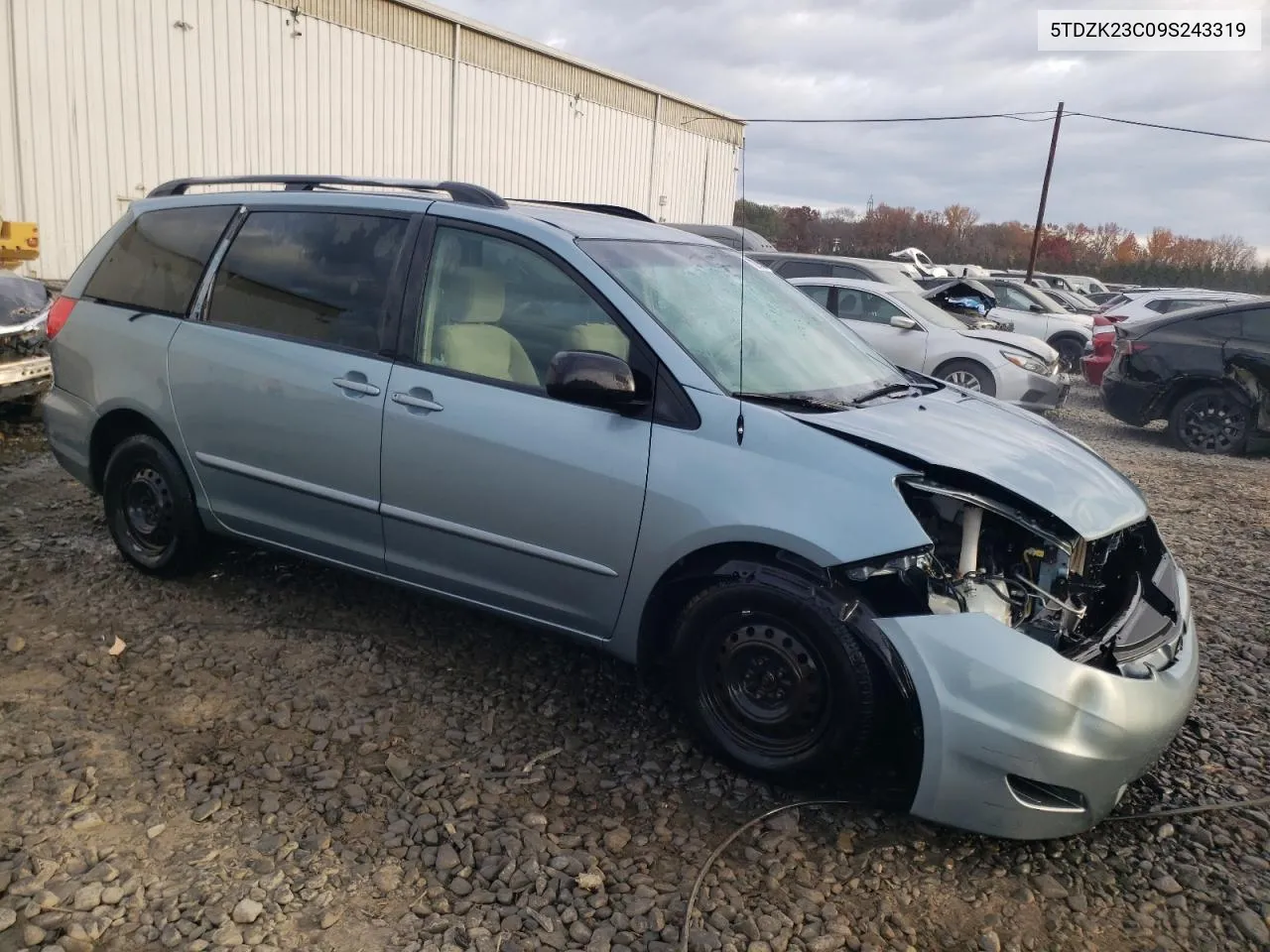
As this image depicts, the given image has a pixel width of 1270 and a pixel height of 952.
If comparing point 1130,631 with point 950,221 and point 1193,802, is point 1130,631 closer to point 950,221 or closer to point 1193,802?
point 1193,802

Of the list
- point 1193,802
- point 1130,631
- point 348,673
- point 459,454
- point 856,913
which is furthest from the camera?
point 348,673

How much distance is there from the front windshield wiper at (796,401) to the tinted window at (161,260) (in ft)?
8.47

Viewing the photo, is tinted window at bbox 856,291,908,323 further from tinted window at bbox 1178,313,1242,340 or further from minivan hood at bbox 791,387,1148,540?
minivan hood at bbox 791,387,1148,540

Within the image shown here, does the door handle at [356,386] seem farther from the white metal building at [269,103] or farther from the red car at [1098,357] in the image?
the red car at [1098,357]

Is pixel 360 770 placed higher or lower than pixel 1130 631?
lower

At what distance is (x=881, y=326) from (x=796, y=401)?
7.75 meters

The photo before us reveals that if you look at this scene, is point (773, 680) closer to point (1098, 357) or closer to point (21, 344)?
point (21, 344)

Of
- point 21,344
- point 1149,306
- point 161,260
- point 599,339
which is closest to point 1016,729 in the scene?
point 599,339

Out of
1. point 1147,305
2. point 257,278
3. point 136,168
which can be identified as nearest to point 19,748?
point 257,278

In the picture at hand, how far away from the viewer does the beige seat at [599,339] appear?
329 cm

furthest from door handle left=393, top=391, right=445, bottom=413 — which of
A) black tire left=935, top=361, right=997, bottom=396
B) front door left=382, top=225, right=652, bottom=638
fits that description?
black tire left=935, top=361, right=997, bottom=396

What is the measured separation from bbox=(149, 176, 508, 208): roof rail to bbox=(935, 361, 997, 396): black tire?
7304 millimetres

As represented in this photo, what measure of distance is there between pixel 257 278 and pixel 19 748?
2.01 meters

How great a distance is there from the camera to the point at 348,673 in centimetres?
374
